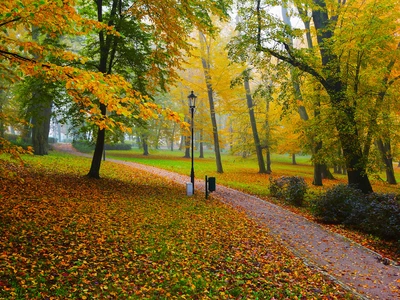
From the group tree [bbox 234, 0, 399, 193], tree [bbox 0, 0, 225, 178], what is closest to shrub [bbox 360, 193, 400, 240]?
tree [bbox 234, 0, 399, 193]

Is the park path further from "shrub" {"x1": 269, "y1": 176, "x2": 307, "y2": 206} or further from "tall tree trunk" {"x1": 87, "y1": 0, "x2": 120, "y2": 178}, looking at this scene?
"tall tree trunk" {"x1": 87, "y1": 0, "x2": 120, "y2": 178}

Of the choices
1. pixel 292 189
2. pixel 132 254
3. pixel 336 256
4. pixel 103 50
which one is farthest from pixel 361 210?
pixel 103 50

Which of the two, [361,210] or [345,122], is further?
[345,122]

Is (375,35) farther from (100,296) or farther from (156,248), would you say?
(100,296)

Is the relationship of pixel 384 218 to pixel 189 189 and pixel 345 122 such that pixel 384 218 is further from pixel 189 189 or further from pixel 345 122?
pixel 189 189

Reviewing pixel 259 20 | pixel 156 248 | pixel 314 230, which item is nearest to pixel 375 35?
pixel 259 20

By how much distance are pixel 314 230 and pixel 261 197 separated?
4.94 m

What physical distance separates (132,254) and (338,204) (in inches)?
293

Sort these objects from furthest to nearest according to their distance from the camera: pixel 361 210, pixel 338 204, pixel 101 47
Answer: pixel 101 47
pixel 338 204
pixel 361 210

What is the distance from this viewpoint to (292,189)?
12531 mm

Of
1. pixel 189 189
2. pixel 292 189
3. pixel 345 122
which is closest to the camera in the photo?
pixel 345 122

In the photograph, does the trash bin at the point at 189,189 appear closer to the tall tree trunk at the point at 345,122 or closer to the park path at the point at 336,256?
the park path at the point at 336,256

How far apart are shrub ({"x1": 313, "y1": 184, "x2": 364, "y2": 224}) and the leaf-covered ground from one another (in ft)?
9.49

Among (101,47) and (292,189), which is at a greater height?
(101,47)
